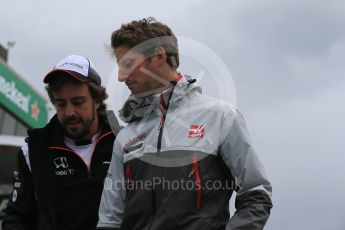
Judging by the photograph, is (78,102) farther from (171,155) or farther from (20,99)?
(20,99)

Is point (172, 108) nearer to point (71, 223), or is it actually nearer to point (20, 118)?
point (71, 223)

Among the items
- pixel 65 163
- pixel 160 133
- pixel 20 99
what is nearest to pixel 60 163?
pixel 65 163

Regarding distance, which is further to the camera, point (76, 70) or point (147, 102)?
point (76, 70)

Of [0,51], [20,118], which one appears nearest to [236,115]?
[20,118]

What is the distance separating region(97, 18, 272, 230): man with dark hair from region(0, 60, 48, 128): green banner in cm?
1984

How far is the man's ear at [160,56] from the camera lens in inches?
111

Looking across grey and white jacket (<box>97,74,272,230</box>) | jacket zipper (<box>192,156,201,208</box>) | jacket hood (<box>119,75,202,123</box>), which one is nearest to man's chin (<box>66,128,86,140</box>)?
jacket hood (<box>119,75,202,123</box>)

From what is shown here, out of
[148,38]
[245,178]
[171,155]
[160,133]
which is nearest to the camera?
[245,178]

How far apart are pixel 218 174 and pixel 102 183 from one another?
908 millimetres

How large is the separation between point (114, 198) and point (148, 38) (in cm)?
81

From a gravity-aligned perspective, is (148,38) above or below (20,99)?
above

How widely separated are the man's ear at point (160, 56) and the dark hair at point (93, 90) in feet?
2.09

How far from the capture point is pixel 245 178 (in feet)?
7.95

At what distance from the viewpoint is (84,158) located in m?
3.24
